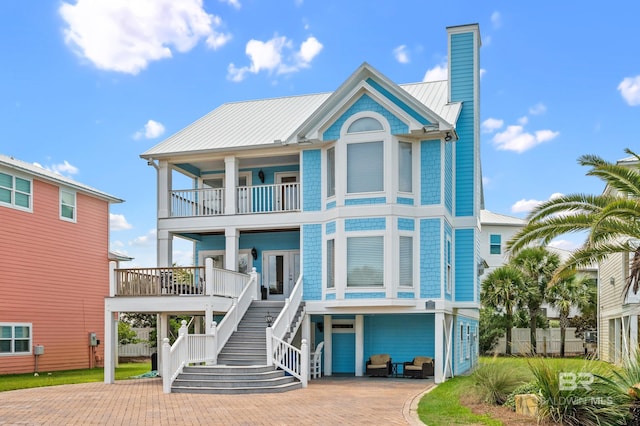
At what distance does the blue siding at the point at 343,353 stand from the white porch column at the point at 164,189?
24.3ft

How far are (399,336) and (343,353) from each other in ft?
6.85

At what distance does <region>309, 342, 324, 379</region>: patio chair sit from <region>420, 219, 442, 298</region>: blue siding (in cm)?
380

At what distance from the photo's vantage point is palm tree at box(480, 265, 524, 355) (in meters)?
38.8

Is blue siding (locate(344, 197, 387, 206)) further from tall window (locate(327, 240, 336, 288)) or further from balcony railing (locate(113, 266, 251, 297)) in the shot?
balcony railing (locate(113, 266, 251, 297))

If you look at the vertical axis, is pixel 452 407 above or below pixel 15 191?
below

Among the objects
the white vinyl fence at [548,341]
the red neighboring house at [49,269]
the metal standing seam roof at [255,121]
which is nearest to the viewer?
the metal standing seam roof at [255,121]

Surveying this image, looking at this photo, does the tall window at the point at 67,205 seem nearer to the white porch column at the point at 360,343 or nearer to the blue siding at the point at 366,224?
the blue siding at the point at 366,224

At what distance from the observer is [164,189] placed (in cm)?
2591

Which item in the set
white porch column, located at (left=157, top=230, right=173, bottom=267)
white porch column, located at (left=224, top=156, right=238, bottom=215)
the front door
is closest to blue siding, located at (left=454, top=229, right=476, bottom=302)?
the front door

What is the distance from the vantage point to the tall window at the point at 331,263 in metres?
23.2

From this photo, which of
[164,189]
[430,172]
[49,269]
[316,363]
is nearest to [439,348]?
[316,363]

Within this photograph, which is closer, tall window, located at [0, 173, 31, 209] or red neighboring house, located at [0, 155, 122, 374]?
tall window, located at [0, 173, 31, 209]

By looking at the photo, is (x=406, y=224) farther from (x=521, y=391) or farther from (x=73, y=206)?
(x=73, y=206)

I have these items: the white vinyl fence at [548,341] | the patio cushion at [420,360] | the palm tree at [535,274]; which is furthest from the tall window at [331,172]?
the white vinyl fence at [548,341]
